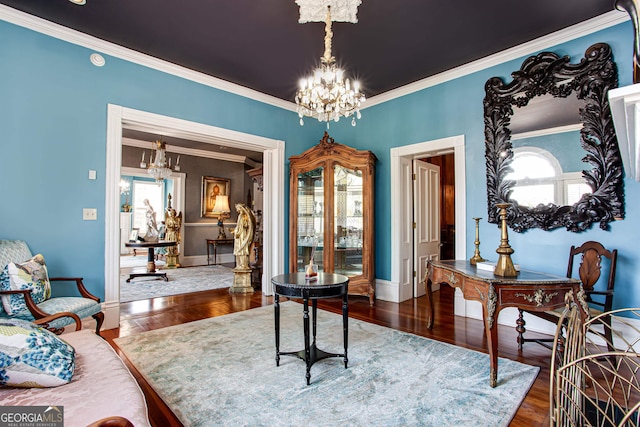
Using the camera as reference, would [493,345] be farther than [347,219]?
No

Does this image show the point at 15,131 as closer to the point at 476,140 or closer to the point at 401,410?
the point at 401,410

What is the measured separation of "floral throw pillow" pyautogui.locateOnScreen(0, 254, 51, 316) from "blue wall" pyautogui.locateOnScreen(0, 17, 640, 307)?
0.60 metres

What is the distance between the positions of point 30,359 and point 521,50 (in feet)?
15.7

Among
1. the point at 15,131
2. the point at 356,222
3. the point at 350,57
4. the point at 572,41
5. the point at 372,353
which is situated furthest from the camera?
the point at 356,222

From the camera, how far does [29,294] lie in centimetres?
251

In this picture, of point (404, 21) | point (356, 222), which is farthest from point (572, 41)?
point (356, 222)

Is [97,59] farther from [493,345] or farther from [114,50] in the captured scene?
[493,345]

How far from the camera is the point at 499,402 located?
207 cm

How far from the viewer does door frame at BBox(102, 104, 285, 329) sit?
359cm

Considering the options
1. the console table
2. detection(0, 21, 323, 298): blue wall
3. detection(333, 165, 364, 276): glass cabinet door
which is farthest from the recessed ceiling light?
the console table

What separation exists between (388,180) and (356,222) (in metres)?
0.82

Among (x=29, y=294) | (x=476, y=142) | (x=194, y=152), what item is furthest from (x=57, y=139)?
(x=194, y=152)

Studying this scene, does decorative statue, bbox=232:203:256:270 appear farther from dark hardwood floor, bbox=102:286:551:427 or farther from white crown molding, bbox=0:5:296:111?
white crown molding, bbox=0:5:296:111

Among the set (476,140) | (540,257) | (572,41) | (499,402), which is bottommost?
(499,402)
